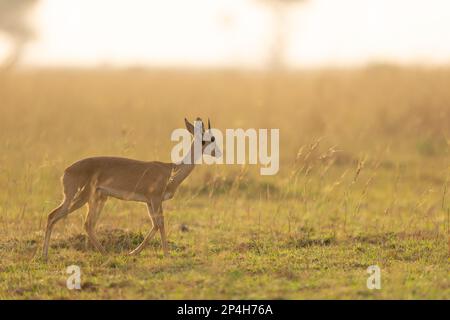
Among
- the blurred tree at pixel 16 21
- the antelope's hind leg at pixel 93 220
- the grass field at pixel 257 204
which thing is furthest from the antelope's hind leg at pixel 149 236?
the blurred tree at pixel 16 21

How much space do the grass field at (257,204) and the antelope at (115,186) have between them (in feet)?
0.90

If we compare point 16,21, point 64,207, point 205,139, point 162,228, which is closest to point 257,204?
point 205,139

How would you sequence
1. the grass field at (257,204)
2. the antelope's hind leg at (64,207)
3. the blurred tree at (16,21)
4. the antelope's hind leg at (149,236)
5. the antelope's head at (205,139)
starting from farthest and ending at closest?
the blurred tree at (16,21), the antelope's head at (205,139), the antelope's hind leg at (149,236), the antelope's hind leg at (64,207), the grass field at (257,204)

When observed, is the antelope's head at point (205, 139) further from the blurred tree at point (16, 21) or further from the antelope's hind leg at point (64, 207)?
the blurred tree at point (16, 21)

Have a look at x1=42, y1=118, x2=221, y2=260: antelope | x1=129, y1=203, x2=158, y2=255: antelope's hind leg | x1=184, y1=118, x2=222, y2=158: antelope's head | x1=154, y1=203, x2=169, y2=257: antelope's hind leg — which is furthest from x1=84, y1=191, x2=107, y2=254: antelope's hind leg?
x1=184, y1=118, x2=222, y2=158: antelope's head

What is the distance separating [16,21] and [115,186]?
24.9 metres

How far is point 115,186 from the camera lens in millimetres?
7395

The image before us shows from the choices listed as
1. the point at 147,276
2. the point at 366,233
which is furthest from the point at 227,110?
the point at 147,276

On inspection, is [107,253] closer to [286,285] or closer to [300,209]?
[286,285]

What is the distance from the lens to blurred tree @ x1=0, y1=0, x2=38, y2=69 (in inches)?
1160

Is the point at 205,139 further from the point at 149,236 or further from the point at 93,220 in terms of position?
the point at 93,220

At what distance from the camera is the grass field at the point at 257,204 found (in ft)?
21.3

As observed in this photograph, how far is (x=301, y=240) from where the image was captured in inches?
317

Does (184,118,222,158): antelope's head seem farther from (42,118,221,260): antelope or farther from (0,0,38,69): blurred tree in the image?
(0,0,38,69): blurred tree
